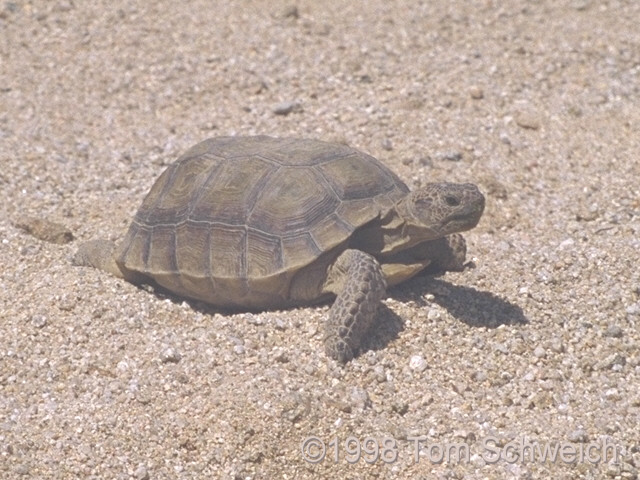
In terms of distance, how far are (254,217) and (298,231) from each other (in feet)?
0.85

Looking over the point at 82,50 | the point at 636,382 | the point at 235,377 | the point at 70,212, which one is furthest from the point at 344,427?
the point at 82,50

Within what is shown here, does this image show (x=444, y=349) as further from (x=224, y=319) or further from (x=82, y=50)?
(x=82, y=50)

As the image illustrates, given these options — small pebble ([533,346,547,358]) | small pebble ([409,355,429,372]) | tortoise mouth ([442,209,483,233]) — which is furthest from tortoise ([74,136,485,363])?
small pebble ([533,346,547,358])

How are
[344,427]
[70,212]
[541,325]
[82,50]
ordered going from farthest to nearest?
1. [82,50]
2. [70,212]
3. [541,325]
4. [344,427]

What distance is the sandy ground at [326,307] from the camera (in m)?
4.34

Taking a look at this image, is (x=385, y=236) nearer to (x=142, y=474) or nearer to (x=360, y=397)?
(x=360, y=397)

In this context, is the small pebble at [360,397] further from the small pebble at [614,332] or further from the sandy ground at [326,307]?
the small pebble at [614,332]

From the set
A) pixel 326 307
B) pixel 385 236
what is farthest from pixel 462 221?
pixel 326 307

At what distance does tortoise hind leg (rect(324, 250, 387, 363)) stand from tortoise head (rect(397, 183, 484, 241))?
0.34 m

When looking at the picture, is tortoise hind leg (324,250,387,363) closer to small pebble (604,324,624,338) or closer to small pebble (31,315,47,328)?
small pebble (604,324,624,338)

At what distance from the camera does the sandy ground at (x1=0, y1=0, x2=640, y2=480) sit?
4336 mm

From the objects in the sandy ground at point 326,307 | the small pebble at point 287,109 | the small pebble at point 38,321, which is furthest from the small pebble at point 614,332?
the small pebble at point 287,109

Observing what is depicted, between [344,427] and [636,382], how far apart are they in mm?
1418

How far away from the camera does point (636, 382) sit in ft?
15.4
